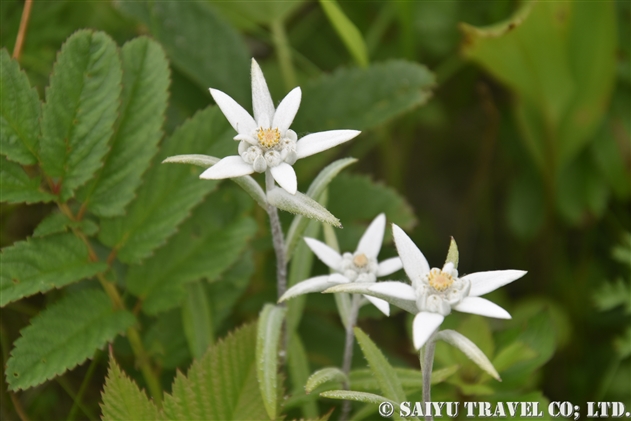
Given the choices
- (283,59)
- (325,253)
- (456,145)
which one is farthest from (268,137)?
(456,145)

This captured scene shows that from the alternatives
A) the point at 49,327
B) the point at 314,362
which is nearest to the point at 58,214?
the point at 49,327

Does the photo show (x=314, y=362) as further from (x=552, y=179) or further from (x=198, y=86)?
(x=552, y=179)

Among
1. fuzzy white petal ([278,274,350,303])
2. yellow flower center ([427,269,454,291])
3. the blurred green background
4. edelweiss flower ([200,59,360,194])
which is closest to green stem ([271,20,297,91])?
the blurred green background

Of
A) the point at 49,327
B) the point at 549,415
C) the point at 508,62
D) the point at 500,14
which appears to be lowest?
the point at 549,415

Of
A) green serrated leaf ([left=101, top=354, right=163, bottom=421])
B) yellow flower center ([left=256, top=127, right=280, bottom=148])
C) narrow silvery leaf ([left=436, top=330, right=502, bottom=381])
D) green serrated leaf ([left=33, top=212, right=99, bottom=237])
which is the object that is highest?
yellow flower center ([left=256, top=127, right=280, bottom=148])

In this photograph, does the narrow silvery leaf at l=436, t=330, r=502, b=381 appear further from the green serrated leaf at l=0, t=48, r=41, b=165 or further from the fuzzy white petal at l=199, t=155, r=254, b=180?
the green serrated leaf at l=0, t=48, r=41, b=165

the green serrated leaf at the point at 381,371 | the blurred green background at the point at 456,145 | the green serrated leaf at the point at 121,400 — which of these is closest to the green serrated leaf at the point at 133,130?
the blurred green background at the point at 456,145

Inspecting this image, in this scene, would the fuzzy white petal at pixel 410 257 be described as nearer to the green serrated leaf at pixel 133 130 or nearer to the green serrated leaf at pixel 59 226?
the green serrated leaf at pixel 133 130
